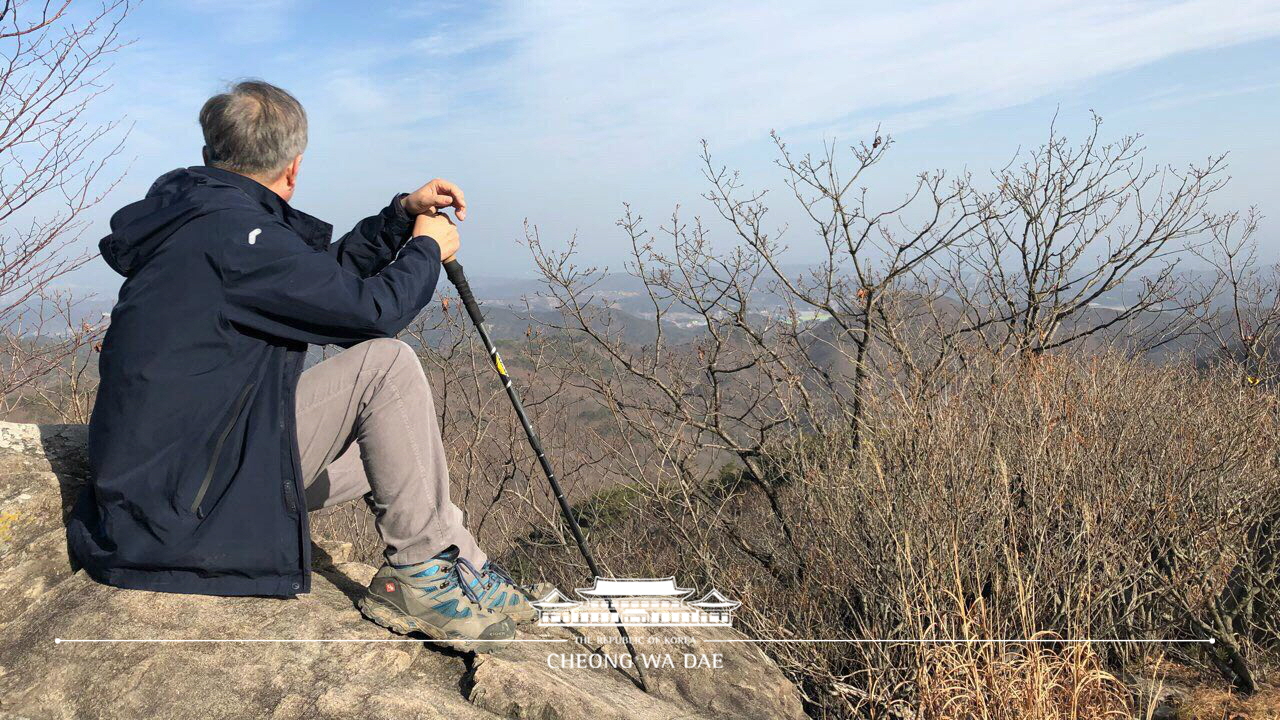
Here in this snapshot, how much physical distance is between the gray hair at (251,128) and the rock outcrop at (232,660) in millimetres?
1340

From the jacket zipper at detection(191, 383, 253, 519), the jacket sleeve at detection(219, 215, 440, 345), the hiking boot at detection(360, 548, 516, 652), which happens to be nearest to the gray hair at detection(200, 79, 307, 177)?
the jacket sleeve at detection(219, 215, 440, 345)

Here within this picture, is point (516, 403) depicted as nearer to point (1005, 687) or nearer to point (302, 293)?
point (302, 293)

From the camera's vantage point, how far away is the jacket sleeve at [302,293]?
2.26m

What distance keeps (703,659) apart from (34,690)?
2.18 m

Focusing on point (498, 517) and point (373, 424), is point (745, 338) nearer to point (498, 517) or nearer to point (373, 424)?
point (498, 517)

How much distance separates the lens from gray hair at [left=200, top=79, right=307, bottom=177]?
8.02 ft

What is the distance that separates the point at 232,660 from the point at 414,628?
501 millimetres

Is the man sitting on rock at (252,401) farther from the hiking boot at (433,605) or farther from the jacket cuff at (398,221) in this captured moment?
the jacket cuff at (398,221)

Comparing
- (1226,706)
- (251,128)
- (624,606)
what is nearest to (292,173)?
(251,128)

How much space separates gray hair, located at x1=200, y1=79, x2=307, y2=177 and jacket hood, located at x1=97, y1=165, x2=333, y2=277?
78 mm

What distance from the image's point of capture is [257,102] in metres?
2.46

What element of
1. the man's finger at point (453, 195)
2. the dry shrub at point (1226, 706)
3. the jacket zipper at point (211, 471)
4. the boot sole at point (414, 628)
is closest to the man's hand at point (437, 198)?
the man's finger at point (453, 195)

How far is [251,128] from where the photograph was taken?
2449 mm

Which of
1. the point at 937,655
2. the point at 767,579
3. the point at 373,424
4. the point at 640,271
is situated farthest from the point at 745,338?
the point at 373,424
